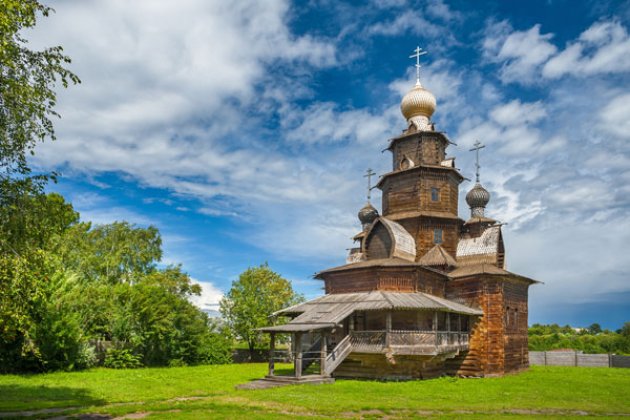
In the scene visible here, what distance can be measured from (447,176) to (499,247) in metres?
5.46

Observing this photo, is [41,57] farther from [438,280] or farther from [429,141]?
[429,141]

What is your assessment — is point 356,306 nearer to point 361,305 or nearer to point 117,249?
point 361,305

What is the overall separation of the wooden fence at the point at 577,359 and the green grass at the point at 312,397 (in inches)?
529

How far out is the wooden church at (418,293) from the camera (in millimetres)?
22969

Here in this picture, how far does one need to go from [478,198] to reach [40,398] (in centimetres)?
2685

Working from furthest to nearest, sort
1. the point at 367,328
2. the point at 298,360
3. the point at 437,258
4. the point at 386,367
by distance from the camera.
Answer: the point at 437,258 → the point at 367,328 → the point at 386,367 → the point at 298,360

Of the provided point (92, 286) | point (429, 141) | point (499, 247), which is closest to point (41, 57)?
point (92, 286)

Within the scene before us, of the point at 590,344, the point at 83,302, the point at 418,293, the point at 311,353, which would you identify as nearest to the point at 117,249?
the point at 83,302

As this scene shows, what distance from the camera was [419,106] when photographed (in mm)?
33344

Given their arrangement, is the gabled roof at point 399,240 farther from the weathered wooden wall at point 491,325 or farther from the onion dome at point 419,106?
the onion dome at point 419,106

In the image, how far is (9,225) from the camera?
11.7 meters

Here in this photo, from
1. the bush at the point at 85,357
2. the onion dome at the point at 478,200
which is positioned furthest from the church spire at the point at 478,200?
the bush at the point at 85,357

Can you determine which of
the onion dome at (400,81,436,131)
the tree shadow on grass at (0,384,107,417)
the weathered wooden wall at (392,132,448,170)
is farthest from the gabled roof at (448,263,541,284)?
the tree shadow on grass at (0,384,107,417)

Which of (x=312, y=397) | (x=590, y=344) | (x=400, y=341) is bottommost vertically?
(x=312, y=397)
